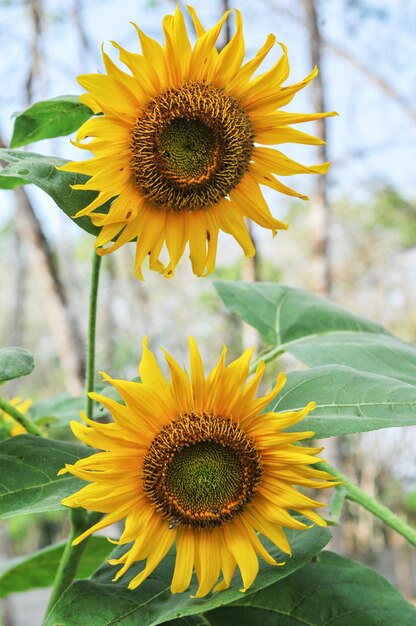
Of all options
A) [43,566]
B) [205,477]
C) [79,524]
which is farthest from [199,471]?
[43,566]

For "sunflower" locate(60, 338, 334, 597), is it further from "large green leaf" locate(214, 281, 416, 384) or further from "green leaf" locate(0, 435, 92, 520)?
"large green leaf" locate(214, 281, 416, 384)

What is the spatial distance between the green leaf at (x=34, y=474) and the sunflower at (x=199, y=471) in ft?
0.11

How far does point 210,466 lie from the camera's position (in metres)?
0.57

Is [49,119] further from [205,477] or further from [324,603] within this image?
[324,603]

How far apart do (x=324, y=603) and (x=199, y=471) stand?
5.7 inches

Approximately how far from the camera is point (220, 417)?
564 millimetres

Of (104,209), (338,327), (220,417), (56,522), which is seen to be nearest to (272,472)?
(220,417)

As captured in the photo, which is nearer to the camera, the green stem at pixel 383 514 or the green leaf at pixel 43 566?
the green stem at pixel 383 514

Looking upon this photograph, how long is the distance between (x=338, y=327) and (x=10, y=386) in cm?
359

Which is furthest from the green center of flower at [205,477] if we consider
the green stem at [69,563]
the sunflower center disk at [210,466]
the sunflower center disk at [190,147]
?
the sunflower center disk at [190,147]

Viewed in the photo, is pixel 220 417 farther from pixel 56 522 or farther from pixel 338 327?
pixel 56 522

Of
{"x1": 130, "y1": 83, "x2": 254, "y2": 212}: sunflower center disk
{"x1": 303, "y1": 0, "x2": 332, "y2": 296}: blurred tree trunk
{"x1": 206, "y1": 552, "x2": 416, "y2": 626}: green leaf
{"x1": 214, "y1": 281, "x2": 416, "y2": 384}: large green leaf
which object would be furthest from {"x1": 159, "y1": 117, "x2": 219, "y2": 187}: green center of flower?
{"x1": 303, "y1": 0, "x2": 332, "y2": 296}: blurred tree trunk

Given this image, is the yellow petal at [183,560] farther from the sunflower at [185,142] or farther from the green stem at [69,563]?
the sunflower at [185,142]

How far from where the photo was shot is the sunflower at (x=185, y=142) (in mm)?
572
